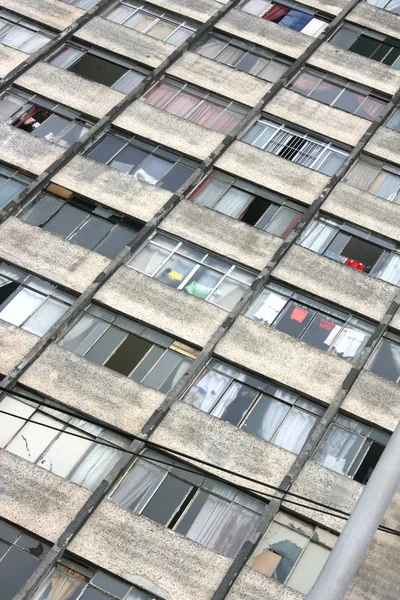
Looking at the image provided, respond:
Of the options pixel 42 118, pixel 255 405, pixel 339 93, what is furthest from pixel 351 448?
pixel 42 118

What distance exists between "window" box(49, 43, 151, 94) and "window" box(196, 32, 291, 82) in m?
3.42

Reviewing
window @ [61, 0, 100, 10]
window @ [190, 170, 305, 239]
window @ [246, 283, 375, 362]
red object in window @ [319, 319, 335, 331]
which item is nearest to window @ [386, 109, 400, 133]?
window @ [190, 170, 305, 239]

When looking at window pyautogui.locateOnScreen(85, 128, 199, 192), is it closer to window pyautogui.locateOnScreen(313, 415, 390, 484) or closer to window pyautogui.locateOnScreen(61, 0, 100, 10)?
window pyautogui.locateOnScreen(61, 0, 100, 10)

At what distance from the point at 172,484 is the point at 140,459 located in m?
Result: 1.36

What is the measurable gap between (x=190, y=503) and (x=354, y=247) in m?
12.7

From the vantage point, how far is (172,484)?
27953mm

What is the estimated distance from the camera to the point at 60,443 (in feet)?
94.5

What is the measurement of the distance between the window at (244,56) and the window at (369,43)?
3.22 metres

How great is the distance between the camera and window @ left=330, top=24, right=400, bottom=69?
41.4 metres

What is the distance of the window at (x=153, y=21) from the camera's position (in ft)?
138

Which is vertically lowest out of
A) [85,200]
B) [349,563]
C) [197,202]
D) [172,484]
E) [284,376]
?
[349,563]

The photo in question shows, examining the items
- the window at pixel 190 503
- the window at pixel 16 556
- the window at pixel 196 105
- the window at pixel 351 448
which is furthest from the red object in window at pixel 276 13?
the window at pixel 16 556

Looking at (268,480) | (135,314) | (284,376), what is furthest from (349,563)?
(135,314)

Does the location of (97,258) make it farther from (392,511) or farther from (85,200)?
(392,511)
